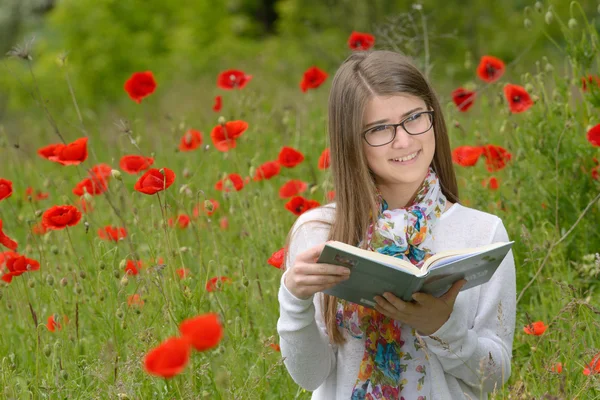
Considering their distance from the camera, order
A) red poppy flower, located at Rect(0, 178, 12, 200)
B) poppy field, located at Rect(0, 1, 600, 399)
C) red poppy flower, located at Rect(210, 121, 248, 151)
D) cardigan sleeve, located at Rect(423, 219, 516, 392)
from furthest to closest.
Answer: red poppy flower, located at Rect(210, 121, 248, 151) < red poppy flower, located at Rect(0, 178, 12, 200) < poppy field, located at Rect(0, 1, 600, 399) < cardigan sleeve, located at Rect(423, 219, 516, 392)

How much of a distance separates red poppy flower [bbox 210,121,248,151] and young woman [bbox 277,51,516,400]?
2.60ft

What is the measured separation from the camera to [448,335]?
1754 millimetres

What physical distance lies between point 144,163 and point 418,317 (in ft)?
3.95

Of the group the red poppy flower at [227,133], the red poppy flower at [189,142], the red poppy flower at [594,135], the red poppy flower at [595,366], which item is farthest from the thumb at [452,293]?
the red poppy flower at [189,142]

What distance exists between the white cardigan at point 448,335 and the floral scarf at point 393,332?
3cm

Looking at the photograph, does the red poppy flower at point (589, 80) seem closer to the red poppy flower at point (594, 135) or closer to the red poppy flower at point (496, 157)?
the red poppy flower at point (496, 157)

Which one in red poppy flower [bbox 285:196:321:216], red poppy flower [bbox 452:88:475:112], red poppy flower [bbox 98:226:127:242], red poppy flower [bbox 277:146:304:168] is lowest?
red poppy flower [bbox 98:226:127:242]

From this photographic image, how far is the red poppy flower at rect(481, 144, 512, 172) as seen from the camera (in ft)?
9.42

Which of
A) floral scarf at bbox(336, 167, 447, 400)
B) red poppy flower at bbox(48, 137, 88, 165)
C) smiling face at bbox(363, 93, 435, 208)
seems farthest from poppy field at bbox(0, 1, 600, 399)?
smiling face at bbox(363, 93, 435, 208)

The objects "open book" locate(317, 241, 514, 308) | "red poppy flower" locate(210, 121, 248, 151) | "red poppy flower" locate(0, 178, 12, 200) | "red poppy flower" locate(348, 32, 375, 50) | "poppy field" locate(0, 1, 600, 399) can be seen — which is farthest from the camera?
"red poppy flower" locate(348, 32, 375, 50)

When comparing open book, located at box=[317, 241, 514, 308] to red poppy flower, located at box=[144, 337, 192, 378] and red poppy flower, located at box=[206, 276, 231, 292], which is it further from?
red poppy flower, located at box=[206, 276, 231, 292]

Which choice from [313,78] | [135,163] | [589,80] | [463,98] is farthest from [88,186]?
[589,80]

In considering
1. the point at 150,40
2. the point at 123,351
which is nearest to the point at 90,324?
the point at 123,351

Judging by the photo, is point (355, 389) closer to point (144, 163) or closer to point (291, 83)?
point (144, 163)
